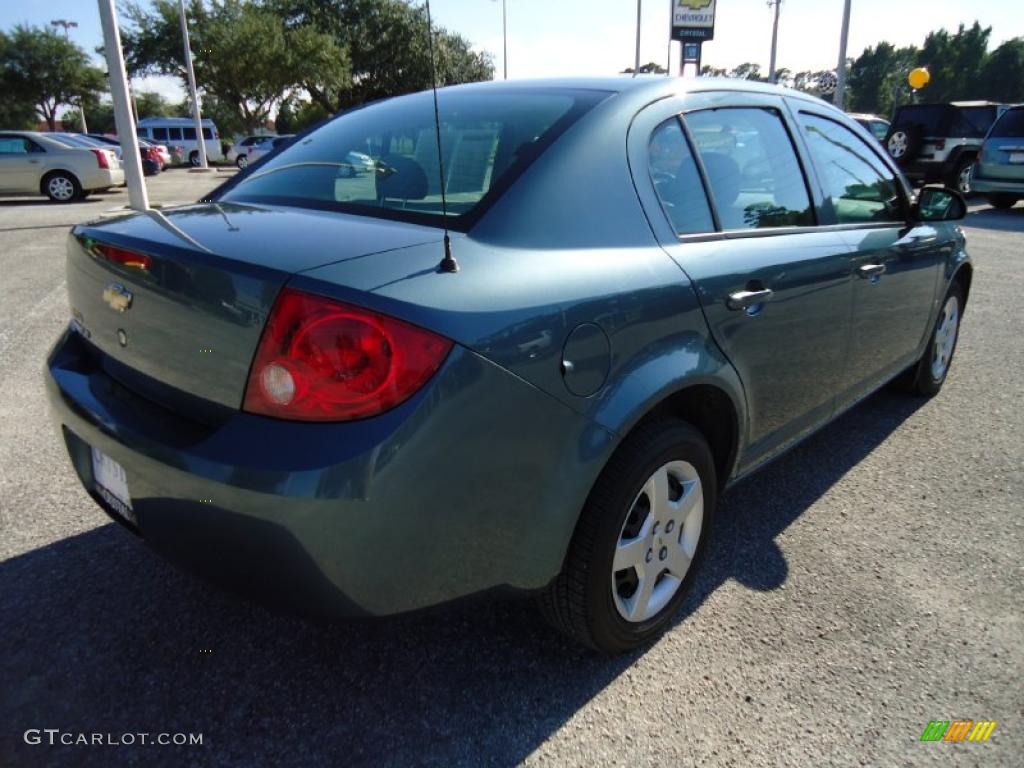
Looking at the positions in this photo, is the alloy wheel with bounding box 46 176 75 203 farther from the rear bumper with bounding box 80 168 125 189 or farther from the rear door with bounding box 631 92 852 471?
the rear door with bounding box 631 92 852 471

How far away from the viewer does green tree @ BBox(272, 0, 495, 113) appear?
42.7 metres

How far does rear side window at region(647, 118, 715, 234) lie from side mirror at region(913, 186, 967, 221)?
178cm

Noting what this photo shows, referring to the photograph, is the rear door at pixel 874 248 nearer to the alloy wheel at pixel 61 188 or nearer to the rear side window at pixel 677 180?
the rear side window at pixel 677 180

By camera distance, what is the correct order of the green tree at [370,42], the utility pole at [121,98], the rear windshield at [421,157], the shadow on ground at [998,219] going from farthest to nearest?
the green tree at [370,42] < the shadow on ground at [998,219] < the utility pole at [121,98] < the rear windshield at [421,157]

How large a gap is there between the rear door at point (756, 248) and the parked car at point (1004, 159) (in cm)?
1283

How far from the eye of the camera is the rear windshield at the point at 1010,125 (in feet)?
41.8

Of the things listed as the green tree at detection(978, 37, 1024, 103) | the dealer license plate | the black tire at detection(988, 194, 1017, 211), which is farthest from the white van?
the green tree at detection(978, 37, 1024, 103)

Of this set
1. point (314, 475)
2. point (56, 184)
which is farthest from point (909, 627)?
→ point (56, 184)

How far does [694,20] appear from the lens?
23.7m

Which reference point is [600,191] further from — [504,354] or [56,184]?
[56,184]

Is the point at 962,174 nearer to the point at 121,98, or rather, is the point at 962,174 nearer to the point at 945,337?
the point at 945,337

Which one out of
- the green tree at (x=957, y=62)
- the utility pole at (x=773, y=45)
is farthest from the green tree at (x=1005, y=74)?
the utility pole at (x=773, y=45)

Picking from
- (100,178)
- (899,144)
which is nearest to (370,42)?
(100,178)

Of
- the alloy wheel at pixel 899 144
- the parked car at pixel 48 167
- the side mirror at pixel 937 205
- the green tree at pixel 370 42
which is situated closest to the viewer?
the side mirror at pixel 937 205
